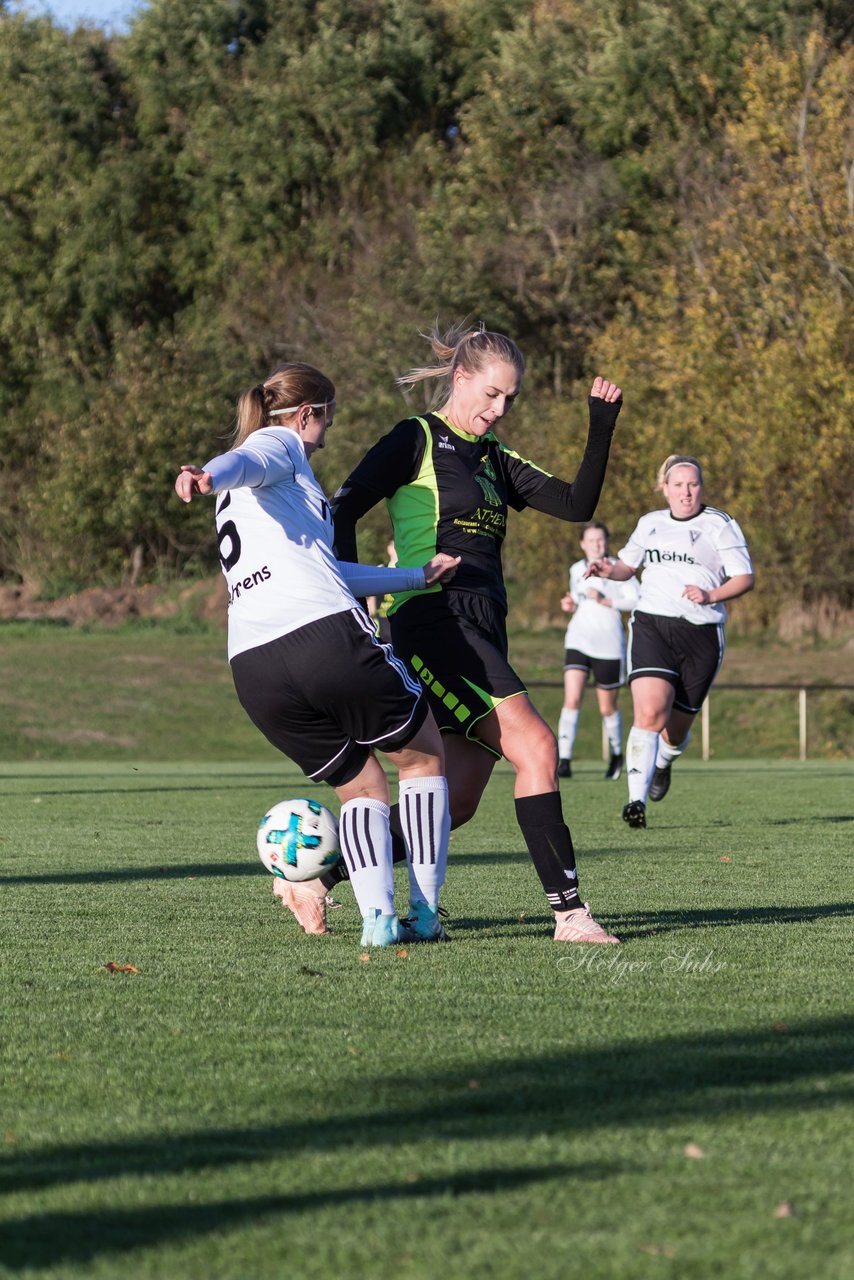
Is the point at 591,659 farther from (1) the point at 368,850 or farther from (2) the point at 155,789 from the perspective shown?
(1) the point at 368,850

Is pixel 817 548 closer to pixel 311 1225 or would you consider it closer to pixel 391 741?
pixel 391 741

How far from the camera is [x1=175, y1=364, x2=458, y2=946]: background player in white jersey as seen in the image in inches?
219

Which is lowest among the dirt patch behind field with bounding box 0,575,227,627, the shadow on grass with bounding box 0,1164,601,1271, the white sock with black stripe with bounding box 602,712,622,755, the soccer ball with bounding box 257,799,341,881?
the white sock with black stripe with bounding box 602,712,622,755

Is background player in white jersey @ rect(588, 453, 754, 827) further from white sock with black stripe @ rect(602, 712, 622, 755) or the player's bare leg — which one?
white sock with black stripe @ rect(602, 712, 622, 755)

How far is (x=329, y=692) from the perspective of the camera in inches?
219

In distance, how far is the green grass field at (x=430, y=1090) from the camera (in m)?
2.65

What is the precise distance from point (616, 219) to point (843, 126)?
8.77 meters

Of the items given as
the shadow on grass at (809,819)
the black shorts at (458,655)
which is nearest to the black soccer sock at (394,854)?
the black shorts at (458,655)

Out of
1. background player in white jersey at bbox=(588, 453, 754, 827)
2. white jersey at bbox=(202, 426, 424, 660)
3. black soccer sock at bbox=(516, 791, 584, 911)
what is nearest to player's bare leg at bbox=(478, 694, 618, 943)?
black soccer sock at bbox=(516, 791, 584, 911)

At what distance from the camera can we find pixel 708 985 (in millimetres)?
5012

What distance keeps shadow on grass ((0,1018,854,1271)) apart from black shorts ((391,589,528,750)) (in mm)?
2037

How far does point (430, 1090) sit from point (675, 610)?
24.7 ft

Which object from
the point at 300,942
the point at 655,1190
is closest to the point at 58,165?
the point at 300,942

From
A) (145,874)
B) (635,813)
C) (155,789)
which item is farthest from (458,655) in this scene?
(155,789)
